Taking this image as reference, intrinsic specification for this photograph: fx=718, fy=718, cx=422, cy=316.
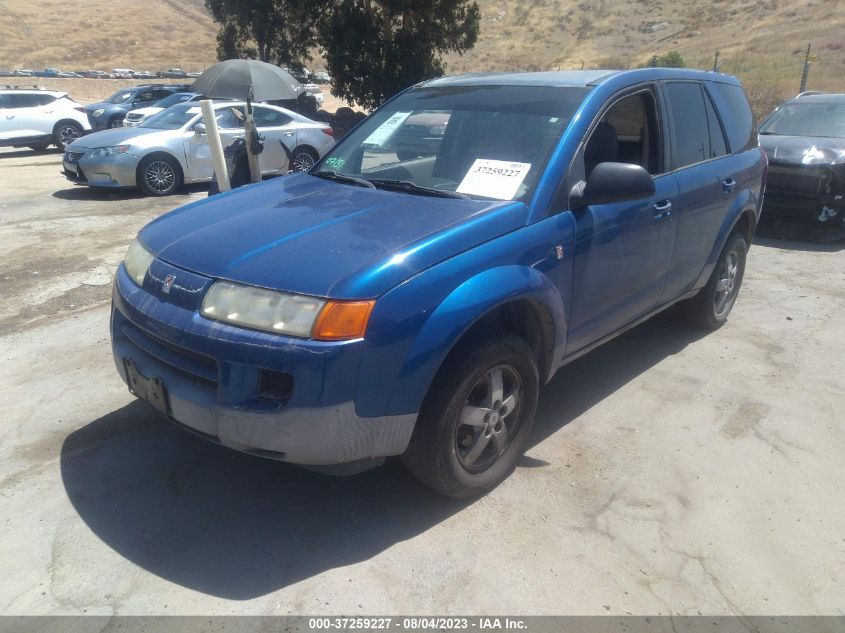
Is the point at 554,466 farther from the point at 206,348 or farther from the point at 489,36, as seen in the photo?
the point at 489,36

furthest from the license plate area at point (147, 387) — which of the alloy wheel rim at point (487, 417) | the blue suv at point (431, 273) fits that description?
the alloy wheel rim at point (487, 417)

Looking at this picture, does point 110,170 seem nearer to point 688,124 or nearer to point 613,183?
point 688,124

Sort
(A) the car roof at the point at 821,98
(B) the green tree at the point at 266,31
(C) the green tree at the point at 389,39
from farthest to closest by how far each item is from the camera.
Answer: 1. (B) the green tree at the point at 266,31
2. (C) the green tree at the point at 389,39
3. (A) the car roof at the point at 821,98

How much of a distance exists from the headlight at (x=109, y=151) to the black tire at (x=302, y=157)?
260 cm

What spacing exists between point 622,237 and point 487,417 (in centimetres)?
131

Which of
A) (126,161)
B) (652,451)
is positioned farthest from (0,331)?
(126,161)

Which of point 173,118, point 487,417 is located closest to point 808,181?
point 487,417

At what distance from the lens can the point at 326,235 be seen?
3080mm

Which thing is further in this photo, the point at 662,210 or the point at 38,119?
the point at 38,119

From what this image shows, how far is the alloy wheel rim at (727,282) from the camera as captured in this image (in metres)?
5.32

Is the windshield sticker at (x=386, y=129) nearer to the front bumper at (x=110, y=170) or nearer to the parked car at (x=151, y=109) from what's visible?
the front bumper at (x=110, y=170)

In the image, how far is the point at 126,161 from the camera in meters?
10.6

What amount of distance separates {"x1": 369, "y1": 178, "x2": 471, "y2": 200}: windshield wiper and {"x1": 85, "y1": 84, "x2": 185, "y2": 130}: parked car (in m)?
17.3

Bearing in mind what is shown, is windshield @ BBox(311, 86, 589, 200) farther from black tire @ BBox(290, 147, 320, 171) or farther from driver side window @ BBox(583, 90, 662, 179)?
black tire @ BBox(290, 147, 320, 171)
